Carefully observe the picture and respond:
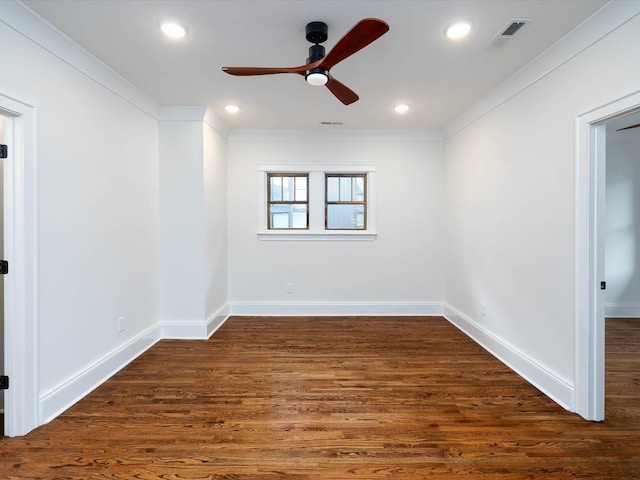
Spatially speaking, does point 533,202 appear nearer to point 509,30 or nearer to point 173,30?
point 509,30

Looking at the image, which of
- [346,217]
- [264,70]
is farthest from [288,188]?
[264,70]

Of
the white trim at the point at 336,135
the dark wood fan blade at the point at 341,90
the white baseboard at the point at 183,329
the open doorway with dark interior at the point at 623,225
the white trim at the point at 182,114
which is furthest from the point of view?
the white trim at the point at 336,135

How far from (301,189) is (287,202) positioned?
280 mm

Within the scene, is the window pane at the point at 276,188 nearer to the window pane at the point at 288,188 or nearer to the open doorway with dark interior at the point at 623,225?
the window pane at the point at 288,188

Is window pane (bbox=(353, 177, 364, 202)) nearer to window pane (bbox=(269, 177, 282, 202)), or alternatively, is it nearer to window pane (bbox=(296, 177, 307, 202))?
window pane (bbox=(296, 177, 307, 202))

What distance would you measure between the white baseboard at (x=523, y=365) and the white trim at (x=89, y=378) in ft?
11.5

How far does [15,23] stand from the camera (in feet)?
6.15

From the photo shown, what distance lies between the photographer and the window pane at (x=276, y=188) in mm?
4695

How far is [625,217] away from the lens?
4.36 m

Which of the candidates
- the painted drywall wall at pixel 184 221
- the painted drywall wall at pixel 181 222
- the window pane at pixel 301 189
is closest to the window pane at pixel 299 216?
the window pane at pixel 301 189

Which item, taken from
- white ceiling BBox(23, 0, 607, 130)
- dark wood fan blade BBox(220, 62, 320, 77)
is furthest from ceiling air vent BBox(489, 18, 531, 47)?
dark wood fan blade BBox(220, 62, 320, 77)

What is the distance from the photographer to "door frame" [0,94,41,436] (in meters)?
1.93

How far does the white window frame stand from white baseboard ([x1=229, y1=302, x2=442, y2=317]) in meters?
0.96

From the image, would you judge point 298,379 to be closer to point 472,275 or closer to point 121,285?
point 121,285
